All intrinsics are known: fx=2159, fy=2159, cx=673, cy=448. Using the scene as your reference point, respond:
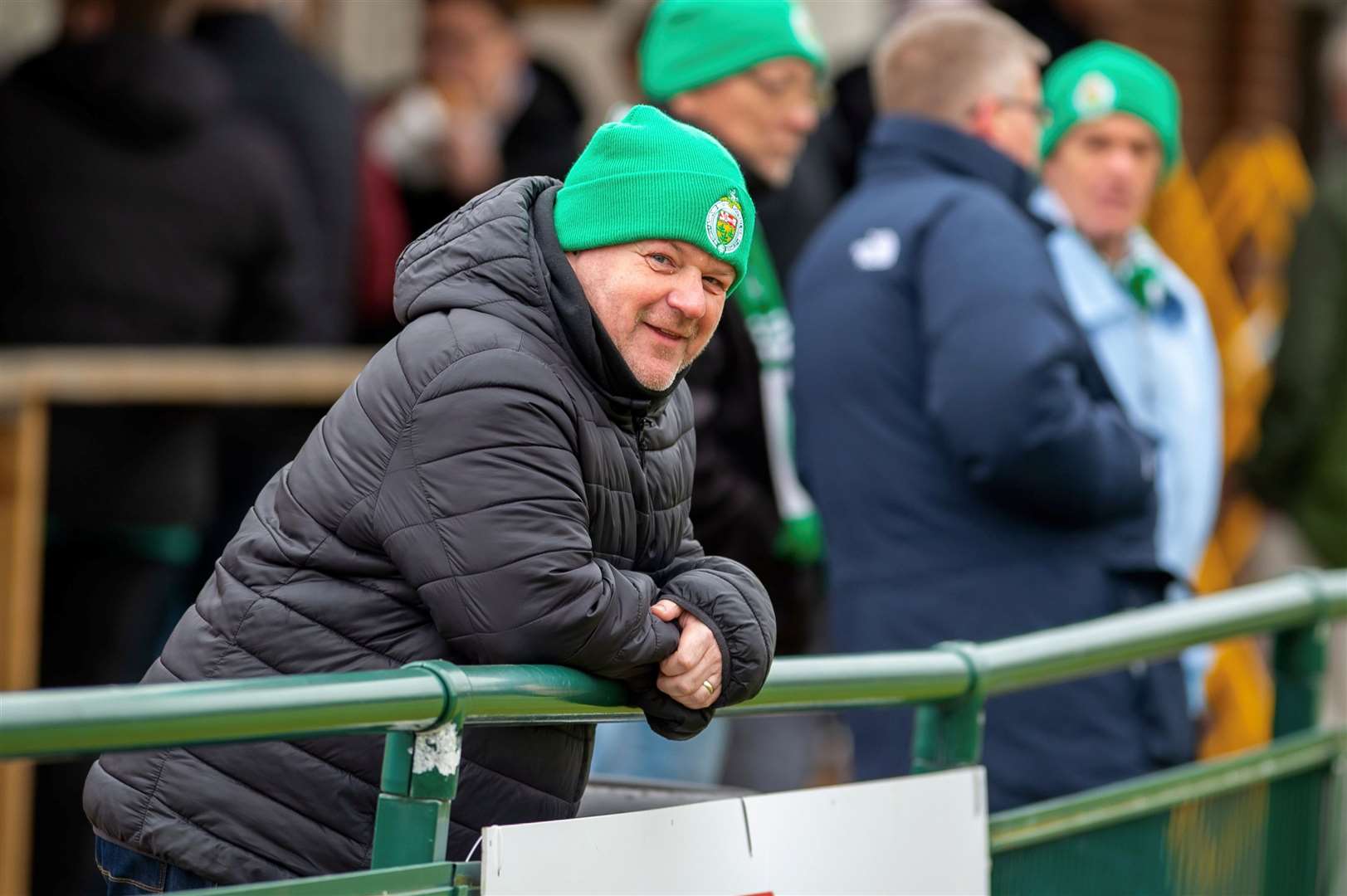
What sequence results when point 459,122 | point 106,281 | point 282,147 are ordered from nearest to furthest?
point 106,281 < point 282,147 < point 459,122

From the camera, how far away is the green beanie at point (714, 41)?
14.0 feet

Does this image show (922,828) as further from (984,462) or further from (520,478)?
(984,462)

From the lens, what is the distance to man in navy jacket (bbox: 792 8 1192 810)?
152 inches

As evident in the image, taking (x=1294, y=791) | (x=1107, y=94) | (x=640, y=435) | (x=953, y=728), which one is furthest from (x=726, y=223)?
(x=1107, y=94)

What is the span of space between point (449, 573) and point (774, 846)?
557 mm

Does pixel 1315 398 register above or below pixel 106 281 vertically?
below

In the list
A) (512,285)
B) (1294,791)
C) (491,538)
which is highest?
(512,285)

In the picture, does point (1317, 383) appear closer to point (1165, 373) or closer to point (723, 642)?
point (1165, 373)

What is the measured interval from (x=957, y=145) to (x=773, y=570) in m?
0.96

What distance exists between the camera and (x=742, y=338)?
4273mm

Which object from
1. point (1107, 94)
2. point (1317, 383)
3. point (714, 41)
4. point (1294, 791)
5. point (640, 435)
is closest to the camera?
point (640, 435)

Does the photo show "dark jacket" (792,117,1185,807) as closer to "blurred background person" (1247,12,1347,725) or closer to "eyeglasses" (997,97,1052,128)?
"eyeglasses" (997,97,1052,128)

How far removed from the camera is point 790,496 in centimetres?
439

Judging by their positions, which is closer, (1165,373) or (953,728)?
(953,728)
